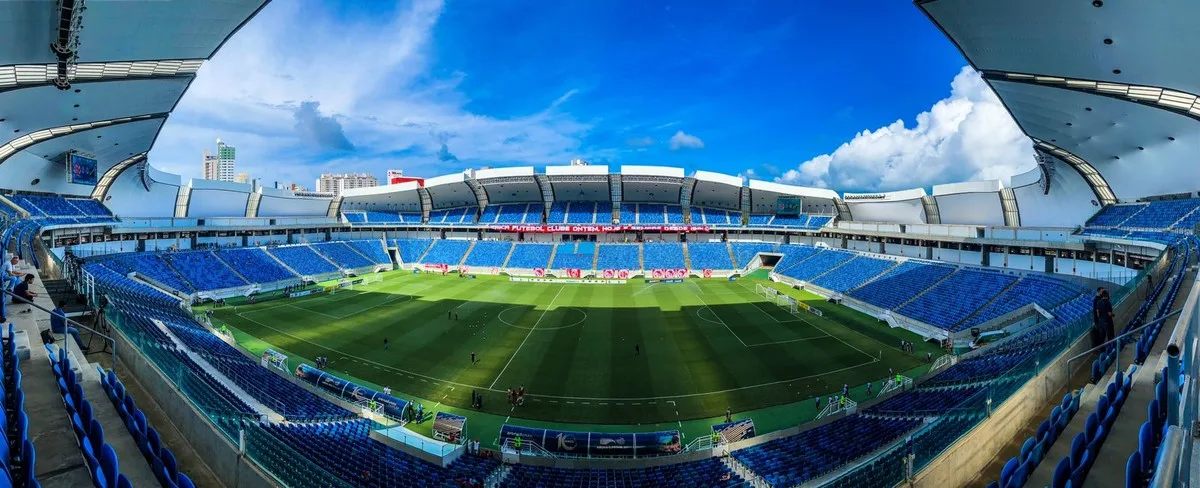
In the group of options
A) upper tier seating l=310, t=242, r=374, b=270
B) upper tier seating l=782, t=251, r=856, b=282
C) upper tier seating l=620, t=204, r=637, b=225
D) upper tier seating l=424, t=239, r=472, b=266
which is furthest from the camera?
upper tier seating l=620, t=204, r=637, b=225

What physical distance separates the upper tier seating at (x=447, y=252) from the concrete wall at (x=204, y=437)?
1768 inches

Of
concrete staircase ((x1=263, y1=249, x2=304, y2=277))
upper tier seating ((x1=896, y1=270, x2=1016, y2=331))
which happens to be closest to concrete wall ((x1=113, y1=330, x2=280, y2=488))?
upper tier seating ((x1=896, y1=270, x2=1016, y2=331))

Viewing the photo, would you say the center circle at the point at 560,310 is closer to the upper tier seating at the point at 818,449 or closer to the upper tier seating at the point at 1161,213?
the upper tier seating at the point at 818,449

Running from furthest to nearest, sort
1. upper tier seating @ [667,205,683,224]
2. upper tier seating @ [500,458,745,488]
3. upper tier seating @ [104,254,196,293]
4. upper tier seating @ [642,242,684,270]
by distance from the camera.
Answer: upper tier seating @ [667,205,683,224], upper tier seating @ [642,242,684,270], upper tier seating @ [104,254,196,293], upper tier seating @ [500,458,745,488]

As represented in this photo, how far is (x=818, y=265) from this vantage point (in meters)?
43.6

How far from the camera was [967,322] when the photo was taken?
2473cm

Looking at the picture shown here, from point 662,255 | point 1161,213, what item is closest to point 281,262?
point 662,255

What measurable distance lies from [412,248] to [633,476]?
2051 inches

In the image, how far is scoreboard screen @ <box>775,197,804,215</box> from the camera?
5178 cm

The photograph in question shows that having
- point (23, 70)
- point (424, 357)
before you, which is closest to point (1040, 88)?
point (424, 357)

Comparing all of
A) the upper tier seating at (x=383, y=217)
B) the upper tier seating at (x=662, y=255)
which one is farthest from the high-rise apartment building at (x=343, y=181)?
the upper tier seating at (x=662, y=255)

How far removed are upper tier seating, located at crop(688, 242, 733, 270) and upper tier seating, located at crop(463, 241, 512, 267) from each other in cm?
2181

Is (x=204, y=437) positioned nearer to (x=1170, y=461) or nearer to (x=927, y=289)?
(x=1170, y=461)

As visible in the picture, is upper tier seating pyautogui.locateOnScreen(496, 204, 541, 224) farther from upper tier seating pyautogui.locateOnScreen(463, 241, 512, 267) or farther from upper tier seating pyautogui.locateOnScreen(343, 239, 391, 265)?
upper tier seating pyautogui.locateOnScreen(343, 239, 391, 265)
